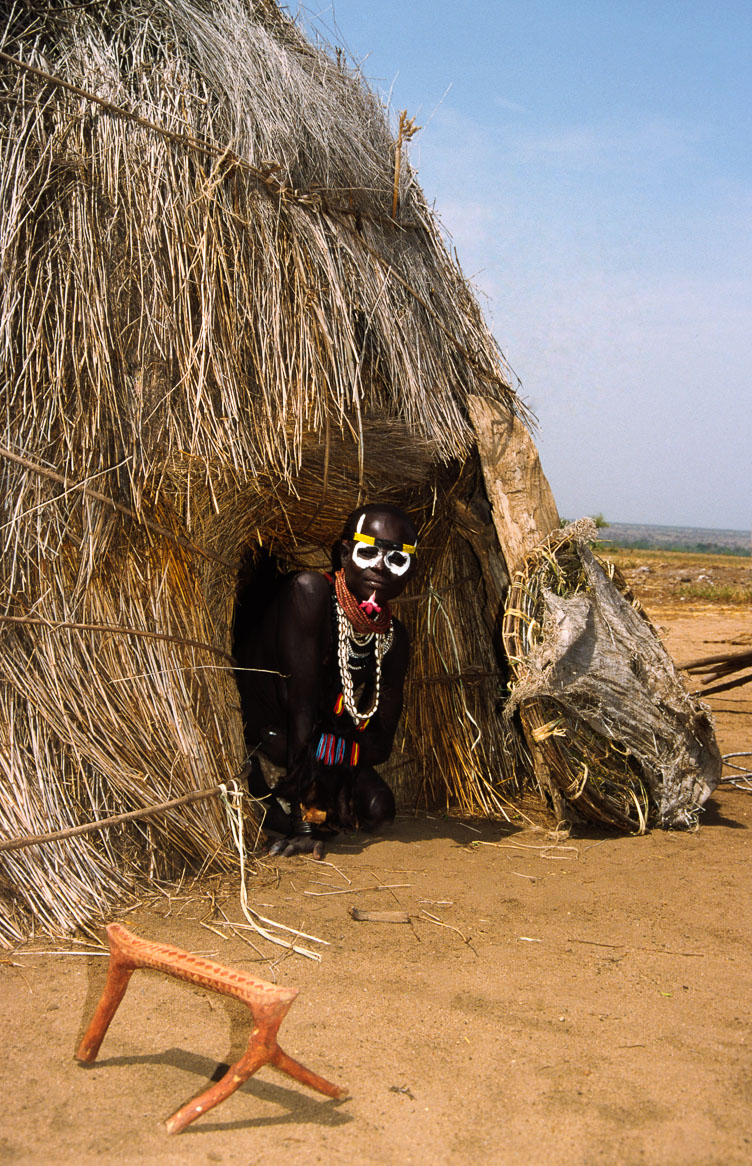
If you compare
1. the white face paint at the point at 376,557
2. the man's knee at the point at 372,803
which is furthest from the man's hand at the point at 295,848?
the white face paint at the point at 376,557

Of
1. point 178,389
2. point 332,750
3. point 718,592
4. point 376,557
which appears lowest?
point 332,750

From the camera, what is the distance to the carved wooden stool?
5.62 feet

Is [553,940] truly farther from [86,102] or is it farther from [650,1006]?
[86,102]

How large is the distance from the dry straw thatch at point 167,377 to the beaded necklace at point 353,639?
1.51 feet

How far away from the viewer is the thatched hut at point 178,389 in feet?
9.58

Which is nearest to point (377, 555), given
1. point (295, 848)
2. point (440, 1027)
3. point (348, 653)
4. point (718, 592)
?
point (348, 653)

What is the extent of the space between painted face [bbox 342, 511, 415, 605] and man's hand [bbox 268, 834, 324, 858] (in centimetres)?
100

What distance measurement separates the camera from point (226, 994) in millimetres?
1725

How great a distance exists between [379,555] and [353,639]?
1.32 ft

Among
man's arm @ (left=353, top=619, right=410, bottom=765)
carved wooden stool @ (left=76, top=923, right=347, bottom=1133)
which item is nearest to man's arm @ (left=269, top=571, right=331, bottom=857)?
man's arm @ (left=353, top=619, right=410, bottom=765)

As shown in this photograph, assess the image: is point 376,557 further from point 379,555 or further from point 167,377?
point 167,377

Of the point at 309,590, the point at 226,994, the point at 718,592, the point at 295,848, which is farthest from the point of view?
the point at 718,592

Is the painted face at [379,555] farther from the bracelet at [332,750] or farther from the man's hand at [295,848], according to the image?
the man's hand at [295,848]

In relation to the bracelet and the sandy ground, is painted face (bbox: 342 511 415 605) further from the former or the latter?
the sandy ground
